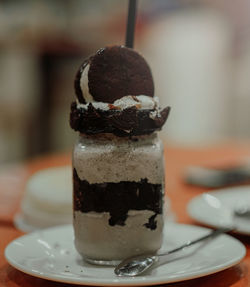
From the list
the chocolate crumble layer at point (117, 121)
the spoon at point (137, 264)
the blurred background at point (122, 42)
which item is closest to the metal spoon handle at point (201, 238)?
the spoon at point (137, 264)

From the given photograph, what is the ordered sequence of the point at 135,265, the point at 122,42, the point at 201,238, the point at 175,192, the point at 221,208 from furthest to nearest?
1. the point at 122,42
2. the point at 175,192
3. the point at 221,208
4. the point at 201,238
5. the point at 135,265

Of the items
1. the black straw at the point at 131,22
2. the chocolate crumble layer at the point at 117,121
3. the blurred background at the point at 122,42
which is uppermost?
the black straw at the point at 131,22

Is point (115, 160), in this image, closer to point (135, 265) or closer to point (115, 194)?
point (115, 194)

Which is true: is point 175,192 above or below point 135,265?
below

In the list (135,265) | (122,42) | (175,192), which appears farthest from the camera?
(122,42)

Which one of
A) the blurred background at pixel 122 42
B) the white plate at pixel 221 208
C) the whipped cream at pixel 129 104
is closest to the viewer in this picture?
the whipped cream at pixel 129 104

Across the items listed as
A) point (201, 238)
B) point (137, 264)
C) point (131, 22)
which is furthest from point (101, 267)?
point (131, 22)

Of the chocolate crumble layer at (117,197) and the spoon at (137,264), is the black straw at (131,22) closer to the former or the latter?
the chocolate crumble layer at (117,197)
